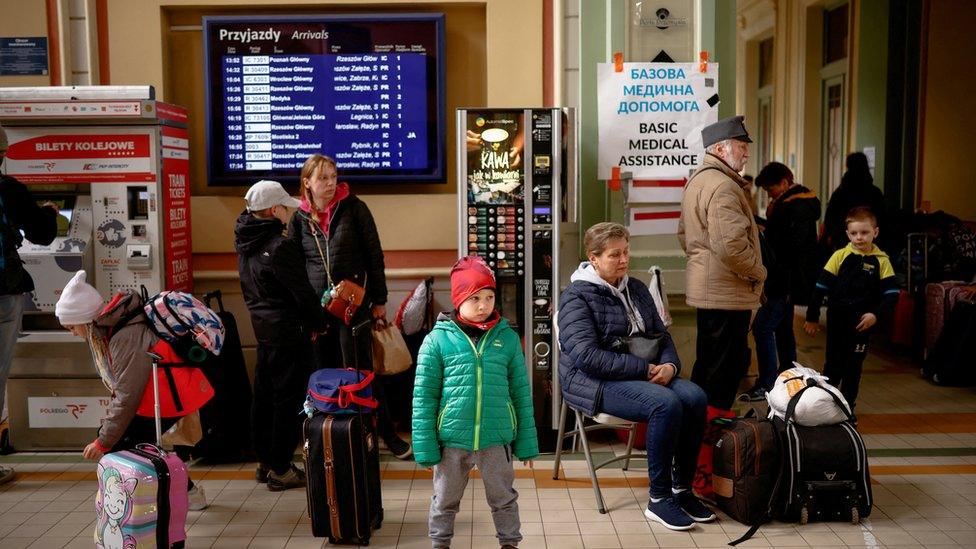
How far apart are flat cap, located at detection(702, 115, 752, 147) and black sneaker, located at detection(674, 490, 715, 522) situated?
1719 millimetres

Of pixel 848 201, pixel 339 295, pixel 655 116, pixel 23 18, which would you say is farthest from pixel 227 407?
pixel 848 201

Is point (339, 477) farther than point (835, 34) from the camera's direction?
No

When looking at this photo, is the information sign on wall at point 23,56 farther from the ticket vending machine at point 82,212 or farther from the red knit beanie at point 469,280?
the red knit beanie at point 469,280

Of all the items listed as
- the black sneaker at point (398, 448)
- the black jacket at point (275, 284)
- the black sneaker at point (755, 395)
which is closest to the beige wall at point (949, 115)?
the black sneaker at point (755, 395)

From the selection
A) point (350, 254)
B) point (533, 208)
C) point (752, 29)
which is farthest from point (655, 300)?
point (752, 29)

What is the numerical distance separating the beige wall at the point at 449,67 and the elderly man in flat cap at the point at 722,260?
122 cm

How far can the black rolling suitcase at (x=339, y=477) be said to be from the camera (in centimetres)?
371

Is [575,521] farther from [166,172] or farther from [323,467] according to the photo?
[166,172]

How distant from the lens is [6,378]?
4652 mm

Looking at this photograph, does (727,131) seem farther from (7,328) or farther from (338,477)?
(7,328)

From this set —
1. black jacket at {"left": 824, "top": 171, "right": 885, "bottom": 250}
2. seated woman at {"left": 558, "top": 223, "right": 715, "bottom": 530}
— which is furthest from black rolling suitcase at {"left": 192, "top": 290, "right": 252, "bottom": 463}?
black jacket at {"left": 824, "top": 171, "right": 885, "bottom": 250}

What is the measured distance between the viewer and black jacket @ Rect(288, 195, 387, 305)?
469 centimetres

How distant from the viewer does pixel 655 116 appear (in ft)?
16.6

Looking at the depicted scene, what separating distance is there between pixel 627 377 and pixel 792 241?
263 centimetres
